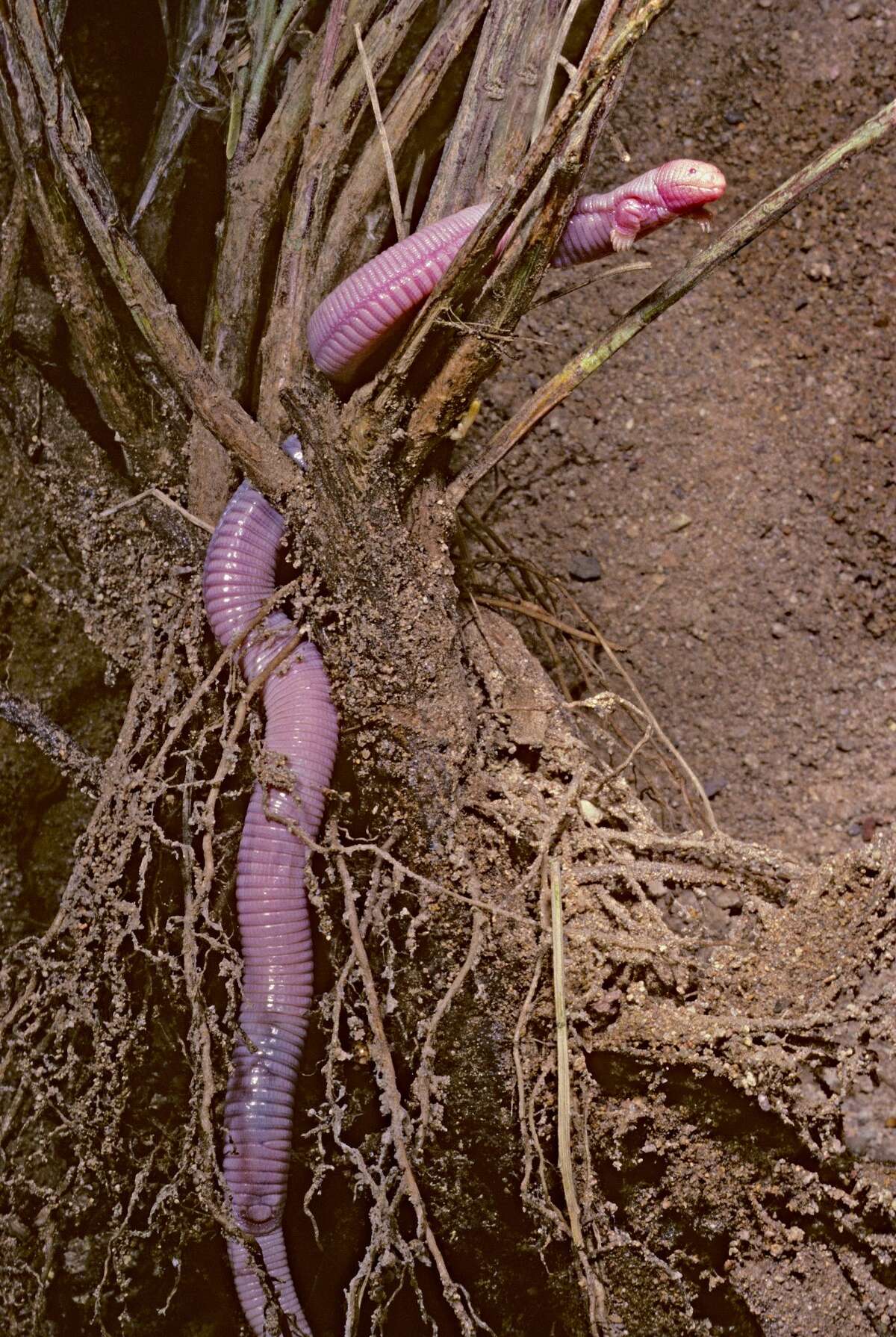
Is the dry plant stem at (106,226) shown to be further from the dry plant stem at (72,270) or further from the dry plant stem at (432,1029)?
the dry plant stem at (432,1029)

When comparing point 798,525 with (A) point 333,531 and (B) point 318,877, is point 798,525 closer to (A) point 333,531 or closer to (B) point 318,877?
(A) point 333,531

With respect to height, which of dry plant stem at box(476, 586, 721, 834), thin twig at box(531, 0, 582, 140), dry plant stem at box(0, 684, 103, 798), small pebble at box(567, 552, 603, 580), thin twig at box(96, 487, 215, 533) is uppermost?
thin twig at box(531, 0, 582, 140)

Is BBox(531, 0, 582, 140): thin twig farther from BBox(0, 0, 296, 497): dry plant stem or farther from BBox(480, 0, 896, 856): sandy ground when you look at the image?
BBox(0, 0, 296, 497): dry plant stem

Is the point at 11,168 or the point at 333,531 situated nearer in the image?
the point at 333,531

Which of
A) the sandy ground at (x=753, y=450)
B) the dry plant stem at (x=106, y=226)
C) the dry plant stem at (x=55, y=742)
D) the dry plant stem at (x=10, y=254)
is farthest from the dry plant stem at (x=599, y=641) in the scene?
the dry plant stem at (x=10, y=254)

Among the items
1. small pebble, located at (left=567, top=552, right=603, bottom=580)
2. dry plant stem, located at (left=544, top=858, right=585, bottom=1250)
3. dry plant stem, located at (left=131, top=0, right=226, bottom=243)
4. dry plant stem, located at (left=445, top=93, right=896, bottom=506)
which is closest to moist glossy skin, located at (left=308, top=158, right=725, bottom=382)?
dry plant stem, located at (left=445, top=93, right=896, bottom=506)

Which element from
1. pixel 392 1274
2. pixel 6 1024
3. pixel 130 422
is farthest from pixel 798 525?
pixel 6 1024
